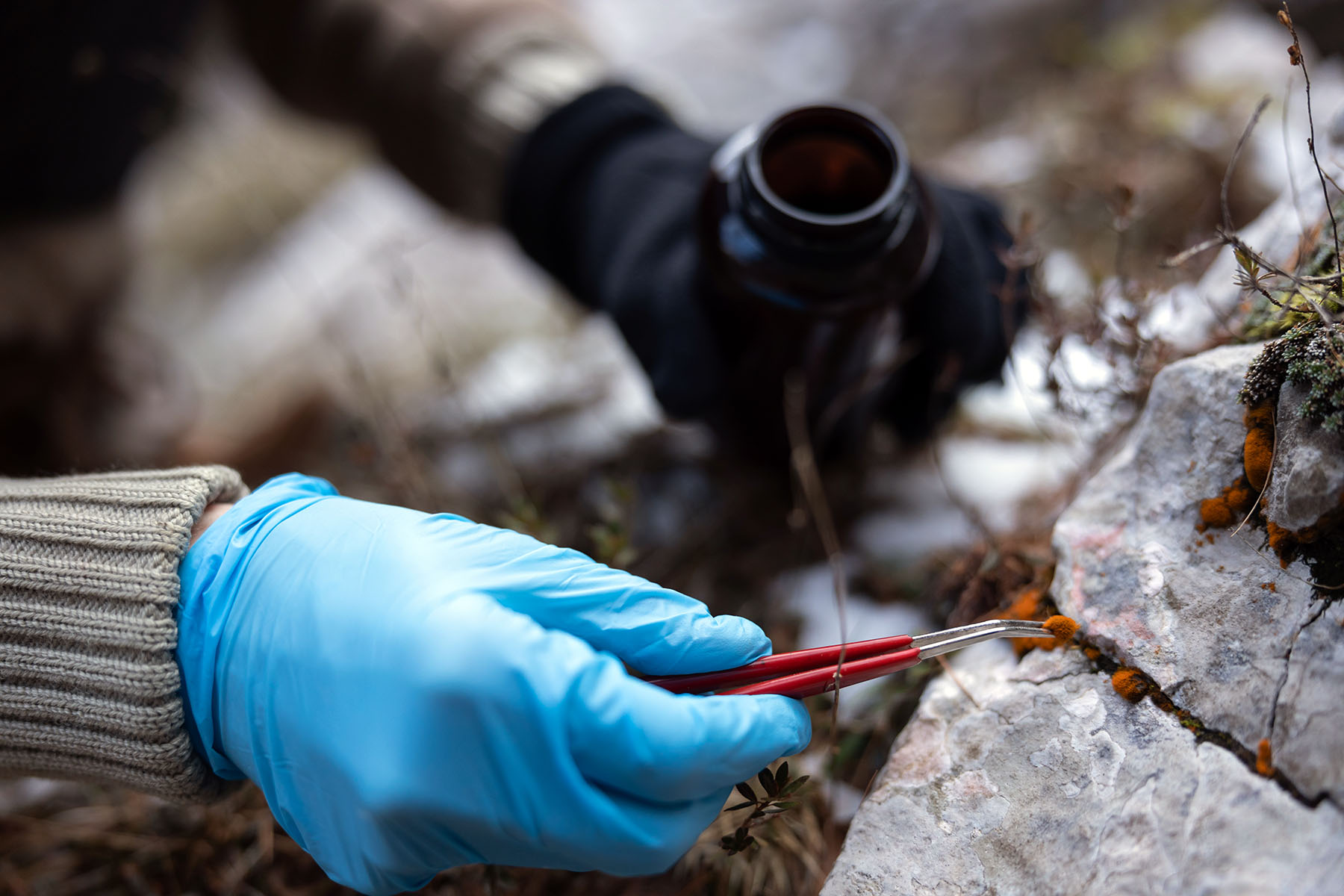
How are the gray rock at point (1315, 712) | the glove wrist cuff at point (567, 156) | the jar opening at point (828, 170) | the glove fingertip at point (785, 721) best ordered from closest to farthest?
1. the gray rock at point (1315, 712)
2. the glove fingertip at point (785, 721)
3. the jar opening at point (828, 170)
4. the glove wrist cuff at point (567, 156)

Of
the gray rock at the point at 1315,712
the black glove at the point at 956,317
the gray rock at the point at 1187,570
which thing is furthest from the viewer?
the black glove at the point at 956,317

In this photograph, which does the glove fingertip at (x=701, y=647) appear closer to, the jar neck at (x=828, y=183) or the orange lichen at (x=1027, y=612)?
the orange lichen at (x=1027, y=612)

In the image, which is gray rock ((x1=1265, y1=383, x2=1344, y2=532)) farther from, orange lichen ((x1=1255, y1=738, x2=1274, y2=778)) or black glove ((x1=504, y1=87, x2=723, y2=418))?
black glove ((x1=504, y1=87, x2=723, y2=418))

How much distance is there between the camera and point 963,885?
924 millimetres

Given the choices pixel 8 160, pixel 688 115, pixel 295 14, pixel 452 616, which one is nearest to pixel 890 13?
pixel 688 115

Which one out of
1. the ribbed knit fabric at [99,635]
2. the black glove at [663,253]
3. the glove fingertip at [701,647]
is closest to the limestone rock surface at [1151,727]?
the glove fingertip at [701,647]

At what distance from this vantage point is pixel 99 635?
1.02 meters

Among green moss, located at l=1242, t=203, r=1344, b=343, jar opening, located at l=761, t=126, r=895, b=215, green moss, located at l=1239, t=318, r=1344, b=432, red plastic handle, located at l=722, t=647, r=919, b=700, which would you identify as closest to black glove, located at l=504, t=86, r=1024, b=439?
jar opening, located at l=761, t=126, r=895, b=215

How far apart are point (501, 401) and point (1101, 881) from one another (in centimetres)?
201

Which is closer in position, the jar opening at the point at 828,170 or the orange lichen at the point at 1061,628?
the orange lichen at the point at 1061,628

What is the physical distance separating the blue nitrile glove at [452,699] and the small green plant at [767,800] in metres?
0.04

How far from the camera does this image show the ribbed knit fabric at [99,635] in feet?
3.34

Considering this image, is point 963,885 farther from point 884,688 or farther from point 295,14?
point 295,14

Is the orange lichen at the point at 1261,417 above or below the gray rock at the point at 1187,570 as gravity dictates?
above
